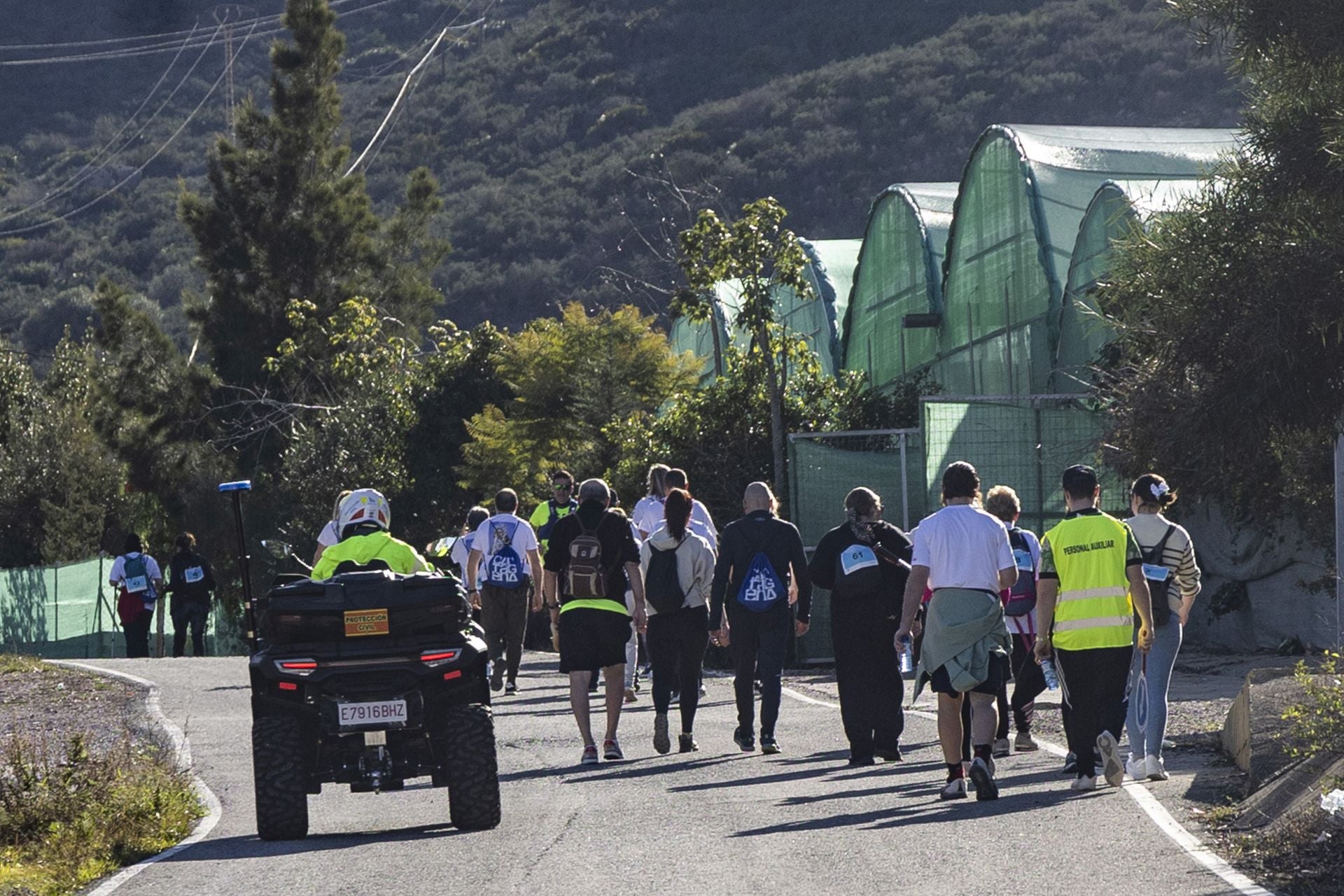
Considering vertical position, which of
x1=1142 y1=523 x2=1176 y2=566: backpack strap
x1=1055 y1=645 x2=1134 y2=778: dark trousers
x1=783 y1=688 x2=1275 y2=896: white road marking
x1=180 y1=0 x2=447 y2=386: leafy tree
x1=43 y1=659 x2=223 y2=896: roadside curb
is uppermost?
x1=180 y1=0 x2=447 y2=386: leafy tree

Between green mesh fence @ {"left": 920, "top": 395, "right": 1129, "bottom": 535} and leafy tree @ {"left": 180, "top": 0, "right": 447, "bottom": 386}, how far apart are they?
28347mm

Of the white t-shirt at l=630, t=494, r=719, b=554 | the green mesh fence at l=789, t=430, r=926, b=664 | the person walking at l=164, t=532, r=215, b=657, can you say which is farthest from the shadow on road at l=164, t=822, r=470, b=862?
the person walking at l=164, t=532, r=215, b=657

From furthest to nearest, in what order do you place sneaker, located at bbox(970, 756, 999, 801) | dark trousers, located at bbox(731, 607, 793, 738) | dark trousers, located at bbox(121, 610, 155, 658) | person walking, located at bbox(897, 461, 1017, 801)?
dark trousers, located at bbox(121, 610, 155, 658) → dark trousers, located at bbox(731, 607, 793, 738) → person walking, located at bbox(897, 461, 1017, 801) → sneaker, located at bbox(970, 756, 999, 801)

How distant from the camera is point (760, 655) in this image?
1311 cm

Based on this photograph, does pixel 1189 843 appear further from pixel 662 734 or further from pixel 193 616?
pixel 193 616

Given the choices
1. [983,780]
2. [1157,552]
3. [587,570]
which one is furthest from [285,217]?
[983,780]

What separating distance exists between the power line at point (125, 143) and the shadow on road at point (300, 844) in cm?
8884

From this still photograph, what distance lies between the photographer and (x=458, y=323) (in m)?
74.2

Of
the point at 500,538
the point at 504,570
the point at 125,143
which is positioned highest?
the point at 125,143

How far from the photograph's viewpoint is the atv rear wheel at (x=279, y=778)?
382 inches

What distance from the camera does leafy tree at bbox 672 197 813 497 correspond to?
80.0ft

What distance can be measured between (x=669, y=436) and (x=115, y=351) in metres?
25.3

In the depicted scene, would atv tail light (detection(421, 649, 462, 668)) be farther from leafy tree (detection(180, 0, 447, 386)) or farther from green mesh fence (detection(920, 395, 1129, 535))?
leafy tree (detection(180, 0, 447, 386))

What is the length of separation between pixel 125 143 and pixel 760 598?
95.3 metres
